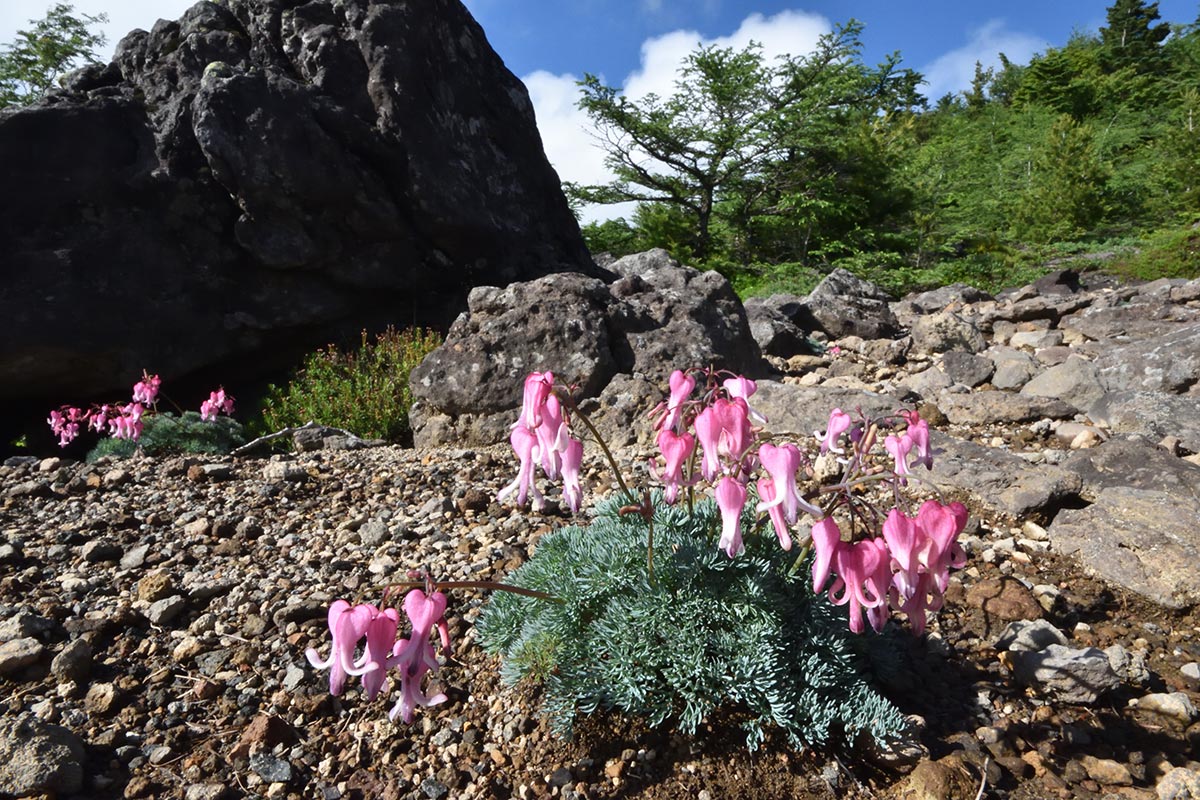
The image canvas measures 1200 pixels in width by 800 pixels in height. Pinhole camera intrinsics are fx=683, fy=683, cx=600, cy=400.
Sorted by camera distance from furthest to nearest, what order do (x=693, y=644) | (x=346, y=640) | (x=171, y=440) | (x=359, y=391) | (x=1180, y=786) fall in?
(x=359, y=391) < (x=171, y=440) < (x=693, y=644) < (x=1180, y=786) < (x=346, y=640)

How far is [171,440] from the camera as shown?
246 inches

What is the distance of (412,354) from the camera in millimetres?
7836

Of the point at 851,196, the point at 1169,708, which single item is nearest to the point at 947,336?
the point at 1169,708

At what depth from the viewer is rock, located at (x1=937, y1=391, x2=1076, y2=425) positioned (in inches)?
214

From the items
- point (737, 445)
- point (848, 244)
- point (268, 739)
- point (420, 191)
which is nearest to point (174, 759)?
point (268, 739)

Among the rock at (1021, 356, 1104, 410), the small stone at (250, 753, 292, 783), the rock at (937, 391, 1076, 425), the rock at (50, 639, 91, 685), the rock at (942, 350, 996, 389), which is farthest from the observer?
the rock at (942, 350, 996, 389)

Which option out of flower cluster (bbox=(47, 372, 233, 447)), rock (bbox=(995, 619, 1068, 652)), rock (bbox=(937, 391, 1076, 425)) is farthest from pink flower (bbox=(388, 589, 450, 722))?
flower cluster (bbox=(47, 372, 233, 447))

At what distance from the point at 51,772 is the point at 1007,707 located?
3.16 meters

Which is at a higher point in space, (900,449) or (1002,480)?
(900,449)

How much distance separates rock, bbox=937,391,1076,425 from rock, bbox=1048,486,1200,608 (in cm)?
194

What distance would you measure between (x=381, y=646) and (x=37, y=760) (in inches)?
60.0

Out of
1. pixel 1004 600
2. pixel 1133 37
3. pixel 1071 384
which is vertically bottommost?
pixel 1004 600

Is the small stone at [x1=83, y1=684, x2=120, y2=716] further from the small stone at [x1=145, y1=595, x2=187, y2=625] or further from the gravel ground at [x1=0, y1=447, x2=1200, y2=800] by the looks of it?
the small stone at [x1=145, y1=595, x2=187, y2=625]

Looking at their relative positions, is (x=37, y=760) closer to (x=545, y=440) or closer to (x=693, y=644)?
(x=545, y=440)
